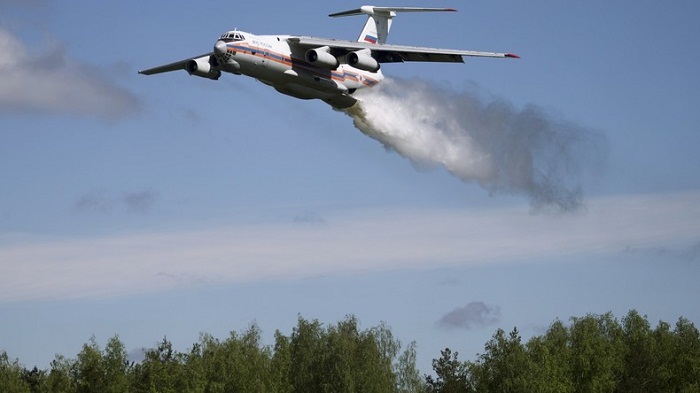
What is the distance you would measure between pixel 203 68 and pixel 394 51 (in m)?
7.28

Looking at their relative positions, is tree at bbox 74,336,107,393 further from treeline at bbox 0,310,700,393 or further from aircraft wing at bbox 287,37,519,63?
aircraft wing at bbox 287,37,519,63

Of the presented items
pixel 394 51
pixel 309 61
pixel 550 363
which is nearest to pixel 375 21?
pixel 394 51

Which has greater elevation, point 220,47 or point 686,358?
point 220,47

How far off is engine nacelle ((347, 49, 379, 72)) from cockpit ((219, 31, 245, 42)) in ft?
15.3

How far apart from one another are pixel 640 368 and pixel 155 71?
1086 inches

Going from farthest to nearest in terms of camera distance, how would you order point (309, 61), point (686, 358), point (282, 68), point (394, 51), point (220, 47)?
point (686, 358) → point (394, 51) → point (309, 61) → point (282, 68) → point (220, 47)

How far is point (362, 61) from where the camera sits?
5959cm

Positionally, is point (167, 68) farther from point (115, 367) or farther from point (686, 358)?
point (686, 358)

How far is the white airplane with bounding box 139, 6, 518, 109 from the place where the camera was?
187 feet

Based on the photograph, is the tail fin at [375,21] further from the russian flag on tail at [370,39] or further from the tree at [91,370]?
the tree at [91,370]

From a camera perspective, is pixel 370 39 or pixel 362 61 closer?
pixel 362 61

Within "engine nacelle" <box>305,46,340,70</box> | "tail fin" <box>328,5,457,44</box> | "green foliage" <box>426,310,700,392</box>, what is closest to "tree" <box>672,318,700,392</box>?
"green foliage" <box>426,310,700,392</box>

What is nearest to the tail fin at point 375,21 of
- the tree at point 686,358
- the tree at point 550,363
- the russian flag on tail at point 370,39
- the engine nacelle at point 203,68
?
the russian flag on tail at point 370,39

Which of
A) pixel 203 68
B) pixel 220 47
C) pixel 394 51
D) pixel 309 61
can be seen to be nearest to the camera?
pixel 220 47
